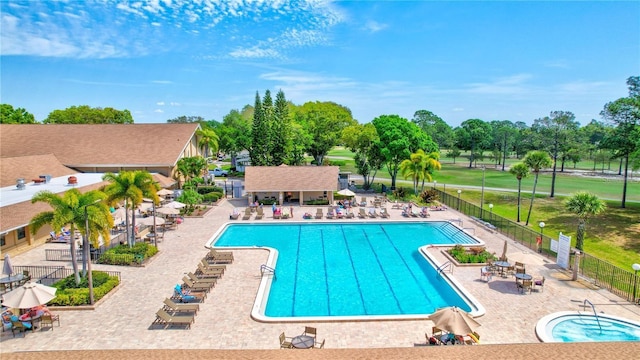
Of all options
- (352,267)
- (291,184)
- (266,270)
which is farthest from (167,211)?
(352,267)

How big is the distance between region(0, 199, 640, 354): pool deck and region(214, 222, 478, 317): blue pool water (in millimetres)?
1628

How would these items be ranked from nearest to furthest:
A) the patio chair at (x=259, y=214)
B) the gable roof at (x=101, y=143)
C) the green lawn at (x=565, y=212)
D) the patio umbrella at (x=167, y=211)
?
1. the green lawn at (x=565, y=212)
2. the patio umbrella at (x=167, y=211)
3. the patio chair at (x=259, y=214)
4. the gable roof at (x=101, y=143)

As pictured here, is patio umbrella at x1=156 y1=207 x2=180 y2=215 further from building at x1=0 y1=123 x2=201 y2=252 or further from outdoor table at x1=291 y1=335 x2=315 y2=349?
outdoor table at x1=291 y1=335 x2=315 y2=349

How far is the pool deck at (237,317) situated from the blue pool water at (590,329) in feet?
2.31

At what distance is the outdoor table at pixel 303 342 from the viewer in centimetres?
1313

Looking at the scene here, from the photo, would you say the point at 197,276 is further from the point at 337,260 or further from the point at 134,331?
the point at 337,260

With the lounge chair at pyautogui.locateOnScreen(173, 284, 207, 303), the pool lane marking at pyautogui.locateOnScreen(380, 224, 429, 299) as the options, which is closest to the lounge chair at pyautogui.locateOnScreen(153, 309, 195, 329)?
the lounge chair at pyautogui.locateOnScreen(173, 284, 207, 303)

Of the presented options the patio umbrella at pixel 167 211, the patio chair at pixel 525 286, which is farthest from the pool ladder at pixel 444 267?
the patio umbrella at pixel 167 211

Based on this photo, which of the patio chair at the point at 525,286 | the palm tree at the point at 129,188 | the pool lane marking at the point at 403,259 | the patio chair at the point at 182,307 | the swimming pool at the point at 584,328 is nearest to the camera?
the swimming pool at the point at 584,328

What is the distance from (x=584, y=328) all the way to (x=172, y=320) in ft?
53.1

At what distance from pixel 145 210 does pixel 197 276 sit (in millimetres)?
17415

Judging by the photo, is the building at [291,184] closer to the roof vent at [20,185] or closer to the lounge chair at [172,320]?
the roof vent at [20,185]

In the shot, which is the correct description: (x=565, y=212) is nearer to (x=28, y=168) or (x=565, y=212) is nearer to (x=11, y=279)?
(x=11, y=279)

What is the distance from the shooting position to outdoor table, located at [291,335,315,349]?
43.1ft
